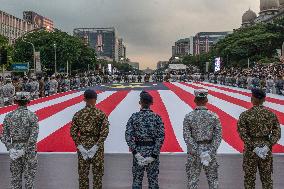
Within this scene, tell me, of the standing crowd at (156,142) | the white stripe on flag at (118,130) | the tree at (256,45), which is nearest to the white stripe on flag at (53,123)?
the white stripe on flag at (118,130)

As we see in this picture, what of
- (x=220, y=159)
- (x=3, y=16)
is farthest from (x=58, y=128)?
(x=3, y=16)

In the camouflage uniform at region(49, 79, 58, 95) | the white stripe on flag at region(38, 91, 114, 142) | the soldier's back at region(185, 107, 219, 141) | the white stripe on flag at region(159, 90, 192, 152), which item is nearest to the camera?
the soldier's back at region(185, 107, 219, 141)

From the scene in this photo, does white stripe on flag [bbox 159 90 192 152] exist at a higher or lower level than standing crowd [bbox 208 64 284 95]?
lower

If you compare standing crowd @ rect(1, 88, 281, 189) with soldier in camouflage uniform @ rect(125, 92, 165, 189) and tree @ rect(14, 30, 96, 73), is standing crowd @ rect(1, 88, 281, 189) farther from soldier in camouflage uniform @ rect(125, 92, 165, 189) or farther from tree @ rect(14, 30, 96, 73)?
tree @ rect(14, 30, 96, 73)

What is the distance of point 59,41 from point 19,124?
86013 mm

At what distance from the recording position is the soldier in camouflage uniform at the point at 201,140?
265 inches

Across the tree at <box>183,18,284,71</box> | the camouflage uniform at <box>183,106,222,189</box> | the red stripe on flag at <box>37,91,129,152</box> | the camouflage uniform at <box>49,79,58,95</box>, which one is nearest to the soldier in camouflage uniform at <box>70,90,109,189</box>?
the camouflage uniform at <box>183,106,222,189</box>

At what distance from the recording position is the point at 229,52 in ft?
373

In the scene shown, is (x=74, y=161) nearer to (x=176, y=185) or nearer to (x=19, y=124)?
(x=176, y=185)

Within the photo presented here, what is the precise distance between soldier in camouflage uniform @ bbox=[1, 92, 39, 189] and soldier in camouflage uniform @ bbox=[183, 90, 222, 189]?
2.17 meters

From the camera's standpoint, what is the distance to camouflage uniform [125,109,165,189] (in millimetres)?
6688

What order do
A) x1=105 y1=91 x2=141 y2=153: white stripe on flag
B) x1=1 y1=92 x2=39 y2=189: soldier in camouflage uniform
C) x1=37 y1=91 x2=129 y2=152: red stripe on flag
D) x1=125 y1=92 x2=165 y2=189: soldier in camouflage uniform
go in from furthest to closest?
x1=105 y1=91 x2=141 y2=153: white stripe on flag, x1=37 y1=91 x2=129 y2=152: red stripe on flag, x1=1 y1=92 x2=39 y2=189: soldier in camouflage uniform, x1=125 y1=92 x2=165 y2=189: soldier in camouflage uniform

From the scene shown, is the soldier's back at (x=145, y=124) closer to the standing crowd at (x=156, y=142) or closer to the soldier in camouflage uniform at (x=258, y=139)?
the standing crowd at (x=156, y=142)

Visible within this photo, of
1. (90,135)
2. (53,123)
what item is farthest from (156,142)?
(53,123)
